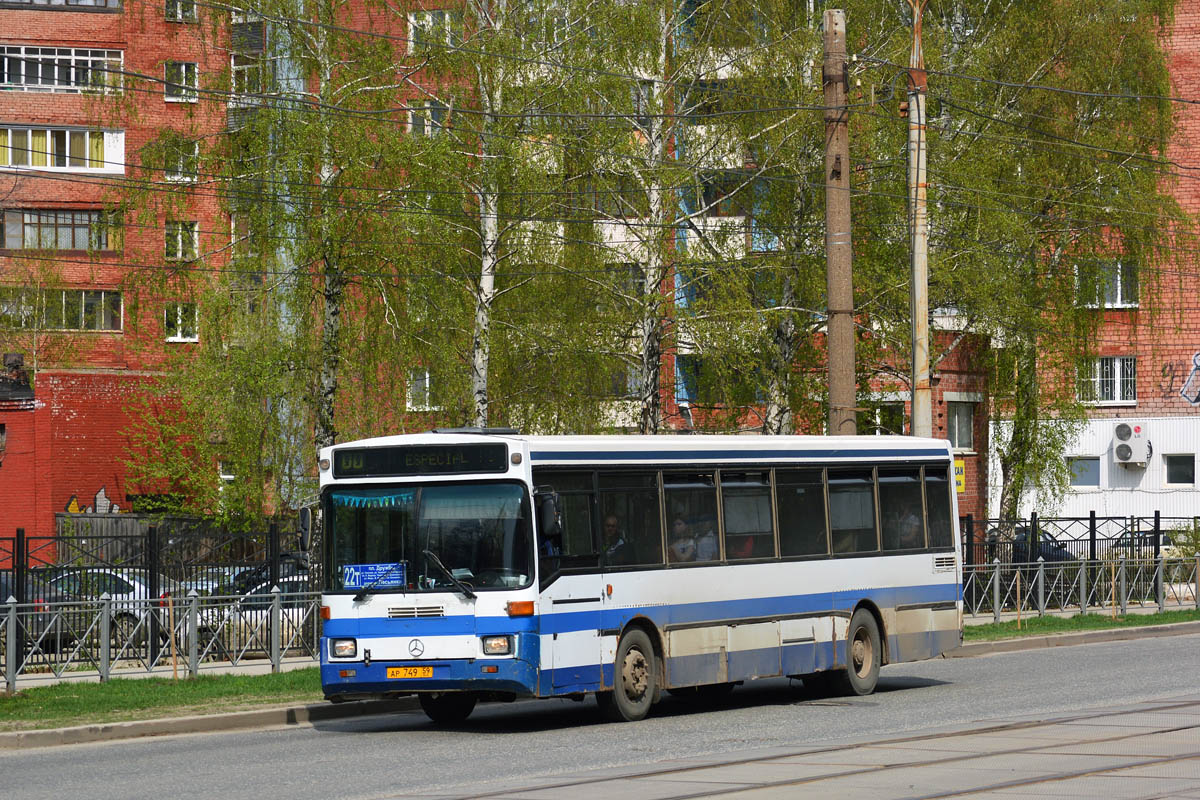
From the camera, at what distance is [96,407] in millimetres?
57562

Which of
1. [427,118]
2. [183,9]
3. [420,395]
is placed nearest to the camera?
[427,118]

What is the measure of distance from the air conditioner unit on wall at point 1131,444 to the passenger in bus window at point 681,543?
138 ft

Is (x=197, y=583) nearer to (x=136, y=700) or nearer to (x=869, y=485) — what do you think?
(x=136, y=700)

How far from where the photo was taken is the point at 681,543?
18328 mm

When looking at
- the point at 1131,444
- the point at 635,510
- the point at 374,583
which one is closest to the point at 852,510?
the point at 635,510

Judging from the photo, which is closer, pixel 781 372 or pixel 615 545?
pixel 615 545

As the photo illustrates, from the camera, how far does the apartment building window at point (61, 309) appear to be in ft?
191

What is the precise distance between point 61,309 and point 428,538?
4595cm

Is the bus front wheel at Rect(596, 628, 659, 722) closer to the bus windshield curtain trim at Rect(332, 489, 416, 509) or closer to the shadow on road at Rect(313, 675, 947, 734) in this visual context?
the shadow on road at Rect(313, 675, 947, 734)

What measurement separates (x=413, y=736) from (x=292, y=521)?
1383 centimetres

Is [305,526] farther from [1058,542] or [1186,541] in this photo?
[1186,541]

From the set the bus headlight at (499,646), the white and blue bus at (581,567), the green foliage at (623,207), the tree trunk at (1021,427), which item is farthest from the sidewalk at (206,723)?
the tree trunk at (1021,427)

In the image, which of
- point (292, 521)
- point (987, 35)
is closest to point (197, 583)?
point (292, 521)

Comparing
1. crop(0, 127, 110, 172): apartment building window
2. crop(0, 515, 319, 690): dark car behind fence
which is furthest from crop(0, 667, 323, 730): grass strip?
crop(0, 127, 110, 172): apartment building window
